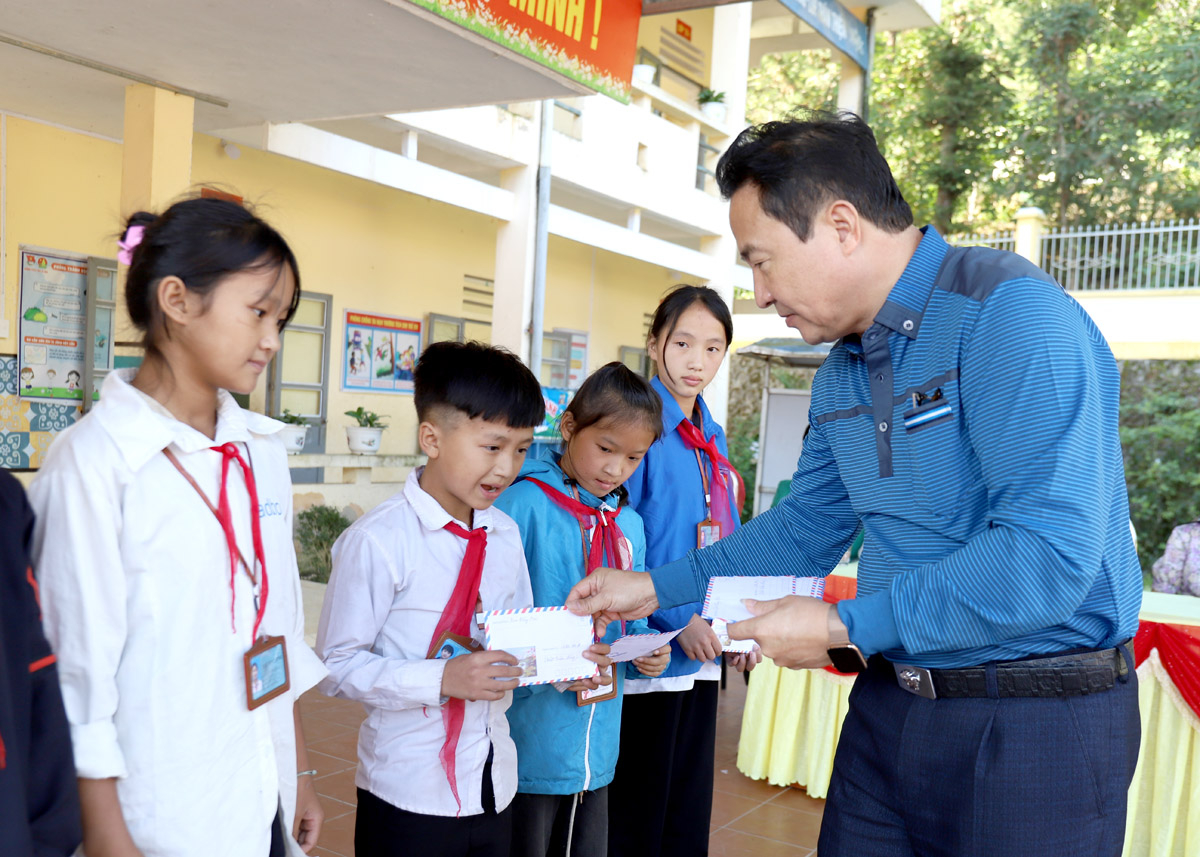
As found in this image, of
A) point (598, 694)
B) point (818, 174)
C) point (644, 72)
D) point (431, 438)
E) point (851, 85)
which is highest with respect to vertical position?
point (851, 85)

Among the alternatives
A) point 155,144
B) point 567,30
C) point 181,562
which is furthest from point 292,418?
point 181,562

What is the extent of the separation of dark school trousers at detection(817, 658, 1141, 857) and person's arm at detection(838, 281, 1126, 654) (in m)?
0.18

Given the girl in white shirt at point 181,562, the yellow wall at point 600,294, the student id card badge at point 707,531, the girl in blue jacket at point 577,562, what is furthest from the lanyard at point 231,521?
the yellow wall at point 600,294

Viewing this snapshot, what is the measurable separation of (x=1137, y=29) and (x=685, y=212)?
12976mm

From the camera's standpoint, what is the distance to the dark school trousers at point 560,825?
2.29 metres

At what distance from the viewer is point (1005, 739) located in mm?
1534

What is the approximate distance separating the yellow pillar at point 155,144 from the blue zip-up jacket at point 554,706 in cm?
328

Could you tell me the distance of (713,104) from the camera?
10414 millimetres

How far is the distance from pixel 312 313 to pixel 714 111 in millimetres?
4850

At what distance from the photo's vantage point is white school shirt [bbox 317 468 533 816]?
1.96 m

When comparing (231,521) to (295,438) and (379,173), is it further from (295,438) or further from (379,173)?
(295,438)

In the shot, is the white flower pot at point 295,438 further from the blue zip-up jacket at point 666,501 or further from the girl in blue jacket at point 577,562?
the girl in blue jacket at point 577,562

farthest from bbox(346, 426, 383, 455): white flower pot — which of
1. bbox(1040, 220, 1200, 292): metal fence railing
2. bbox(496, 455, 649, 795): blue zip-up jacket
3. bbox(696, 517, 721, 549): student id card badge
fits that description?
bbox(1040, 220, 1200, 292): metal fence railing

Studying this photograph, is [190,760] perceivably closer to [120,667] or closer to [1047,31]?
[120,667]
